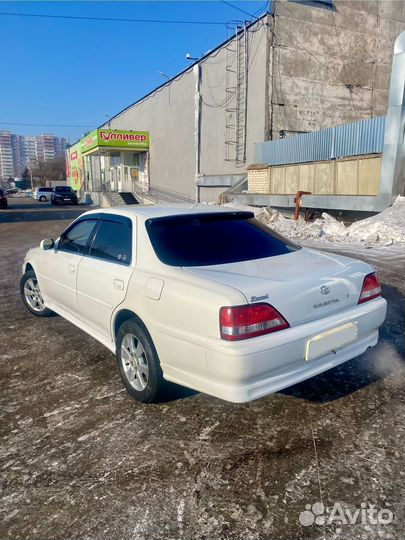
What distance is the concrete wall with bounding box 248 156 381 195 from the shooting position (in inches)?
513

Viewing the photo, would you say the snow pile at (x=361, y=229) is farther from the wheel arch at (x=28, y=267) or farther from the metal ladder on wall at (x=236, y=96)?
the metal ladder on wall at (x=236, y=96)

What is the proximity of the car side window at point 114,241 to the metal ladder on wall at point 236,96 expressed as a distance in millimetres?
18803

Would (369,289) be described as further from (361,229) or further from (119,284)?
(361,229)

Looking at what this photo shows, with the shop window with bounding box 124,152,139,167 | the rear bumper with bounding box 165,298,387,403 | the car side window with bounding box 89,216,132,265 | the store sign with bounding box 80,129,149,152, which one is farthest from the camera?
the shop window with bounding box 124,152,139,167

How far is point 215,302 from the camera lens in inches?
92.0

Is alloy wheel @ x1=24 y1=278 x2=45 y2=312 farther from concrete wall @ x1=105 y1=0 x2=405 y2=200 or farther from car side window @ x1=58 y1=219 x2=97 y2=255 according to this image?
concrete wall @ x1=105 y1=0 x2=405 y2=200

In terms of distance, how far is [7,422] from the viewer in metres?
2.79

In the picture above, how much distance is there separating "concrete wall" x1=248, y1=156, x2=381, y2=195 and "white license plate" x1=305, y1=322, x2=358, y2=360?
1130 cm

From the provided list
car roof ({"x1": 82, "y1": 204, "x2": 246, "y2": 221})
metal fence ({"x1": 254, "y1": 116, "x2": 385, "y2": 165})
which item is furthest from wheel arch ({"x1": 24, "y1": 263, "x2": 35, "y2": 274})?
metal fence ({"x1": 254, "y1": 116, "x2": 385, "y2": 165})

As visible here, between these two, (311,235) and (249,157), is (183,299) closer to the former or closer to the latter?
(311,235)

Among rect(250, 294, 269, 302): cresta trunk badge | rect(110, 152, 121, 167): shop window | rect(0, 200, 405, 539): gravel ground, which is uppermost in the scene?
rect(110, 152, 121, 167): shop window

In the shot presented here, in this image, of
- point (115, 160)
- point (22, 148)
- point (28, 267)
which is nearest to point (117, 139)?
point (115, 160)

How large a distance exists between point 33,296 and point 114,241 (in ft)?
7.26

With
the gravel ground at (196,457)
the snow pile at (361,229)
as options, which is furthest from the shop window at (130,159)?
the gravel ground at (196,457)
